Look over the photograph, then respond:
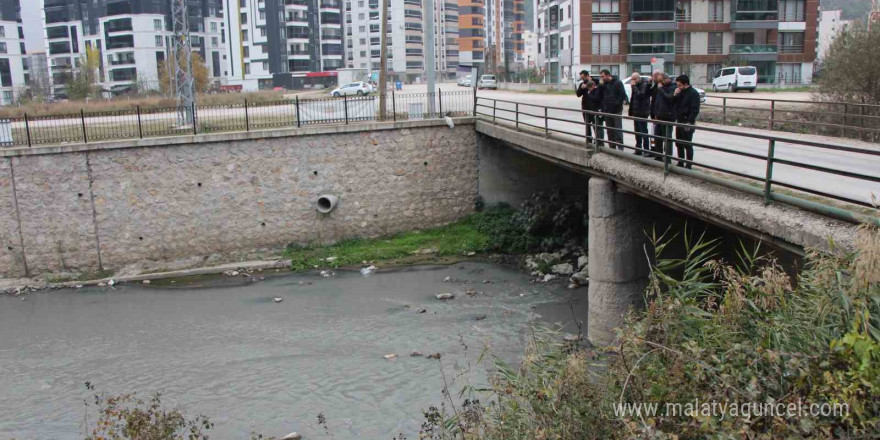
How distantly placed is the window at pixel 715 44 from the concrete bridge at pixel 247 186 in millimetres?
34749

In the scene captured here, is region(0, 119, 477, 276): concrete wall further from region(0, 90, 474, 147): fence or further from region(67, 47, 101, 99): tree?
region(67, 47, 101, 99): tree

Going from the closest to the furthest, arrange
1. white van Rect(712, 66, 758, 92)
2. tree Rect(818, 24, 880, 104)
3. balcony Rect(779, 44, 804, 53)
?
tree Rect(818, 24, 880, 104)
white van Rect(712, 66, 758, 92)
balcony Rect(779, 44, 804, 53)

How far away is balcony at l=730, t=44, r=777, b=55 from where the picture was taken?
5125cm

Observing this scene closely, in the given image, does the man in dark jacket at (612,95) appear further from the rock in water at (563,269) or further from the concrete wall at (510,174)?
the concrete wall at (510,174)

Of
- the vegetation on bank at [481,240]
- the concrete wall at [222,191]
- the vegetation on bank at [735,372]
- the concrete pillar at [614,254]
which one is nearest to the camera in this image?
the vegetation on bank at [735,372]

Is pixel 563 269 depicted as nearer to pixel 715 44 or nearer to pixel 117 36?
pixel 715 44

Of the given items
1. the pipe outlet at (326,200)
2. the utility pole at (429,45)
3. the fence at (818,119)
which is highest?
the utility pole at (429,45)

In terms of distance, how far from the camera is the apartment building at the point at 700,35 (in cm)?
5153

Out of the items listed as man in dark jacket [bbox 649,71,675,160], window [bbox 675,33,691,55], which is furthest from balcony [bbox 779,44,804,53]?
man in dark jacket [bbox 649,71,675,160]

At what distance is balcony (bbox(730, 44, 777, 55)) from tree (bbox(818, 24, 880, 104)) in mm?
31612

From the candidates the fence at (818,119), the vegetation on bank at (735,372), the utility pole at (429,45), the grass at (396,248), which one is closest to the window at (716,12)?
the fence at (818,119)

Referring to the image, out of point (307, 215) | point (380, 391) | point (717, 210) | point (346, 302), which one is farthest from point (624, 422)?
point (307, 215)

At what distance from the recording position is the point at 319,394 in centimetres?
1200


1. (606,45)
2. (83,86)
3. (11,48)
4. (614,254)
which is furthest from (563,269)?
(11,48)
